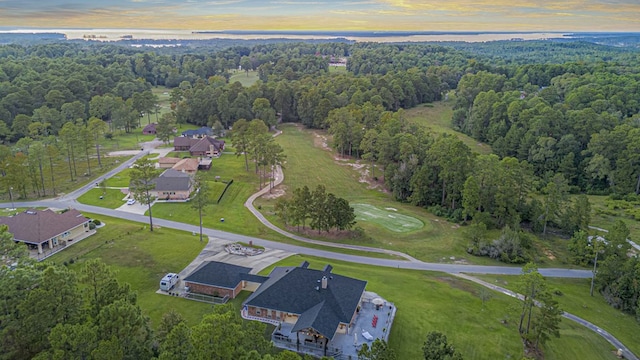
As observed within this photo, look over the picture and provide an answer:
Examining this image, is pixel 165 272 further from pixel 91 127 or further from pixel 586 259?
pixel 91 127

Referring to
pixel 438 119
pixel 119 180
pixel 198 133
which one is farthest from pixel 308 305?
pixel 438 119

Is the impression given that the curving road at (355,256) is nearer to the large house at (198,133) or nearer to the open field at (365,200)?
the open field at (365,200)

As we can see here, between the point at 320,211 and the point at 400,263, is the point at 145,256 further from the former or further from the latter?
the point at 400,263

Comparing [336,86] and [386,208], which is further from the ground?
[336,86]

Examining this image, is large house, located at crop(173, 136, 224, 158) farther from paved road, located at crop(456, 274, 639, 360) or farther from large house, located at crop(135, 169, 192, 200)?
paved road, located at crop(456, 274, 639, 360)

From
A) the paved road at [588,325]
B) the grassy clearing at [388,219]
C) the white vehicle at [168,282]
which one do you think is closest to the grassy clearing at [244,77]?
the grassy clearing at [388,219]

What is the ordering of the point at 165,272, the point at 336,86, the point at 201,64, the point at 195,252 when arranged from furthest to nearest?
the point at 201,64 < the point at 336,86 < the point at 195,252 < the point at 165,272

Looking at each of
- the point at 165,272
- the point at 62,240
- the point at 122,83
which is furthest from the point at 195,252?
the point at 122,83

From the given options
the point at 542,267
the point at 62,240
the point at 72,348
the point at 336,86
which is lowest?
the point at 542,267
